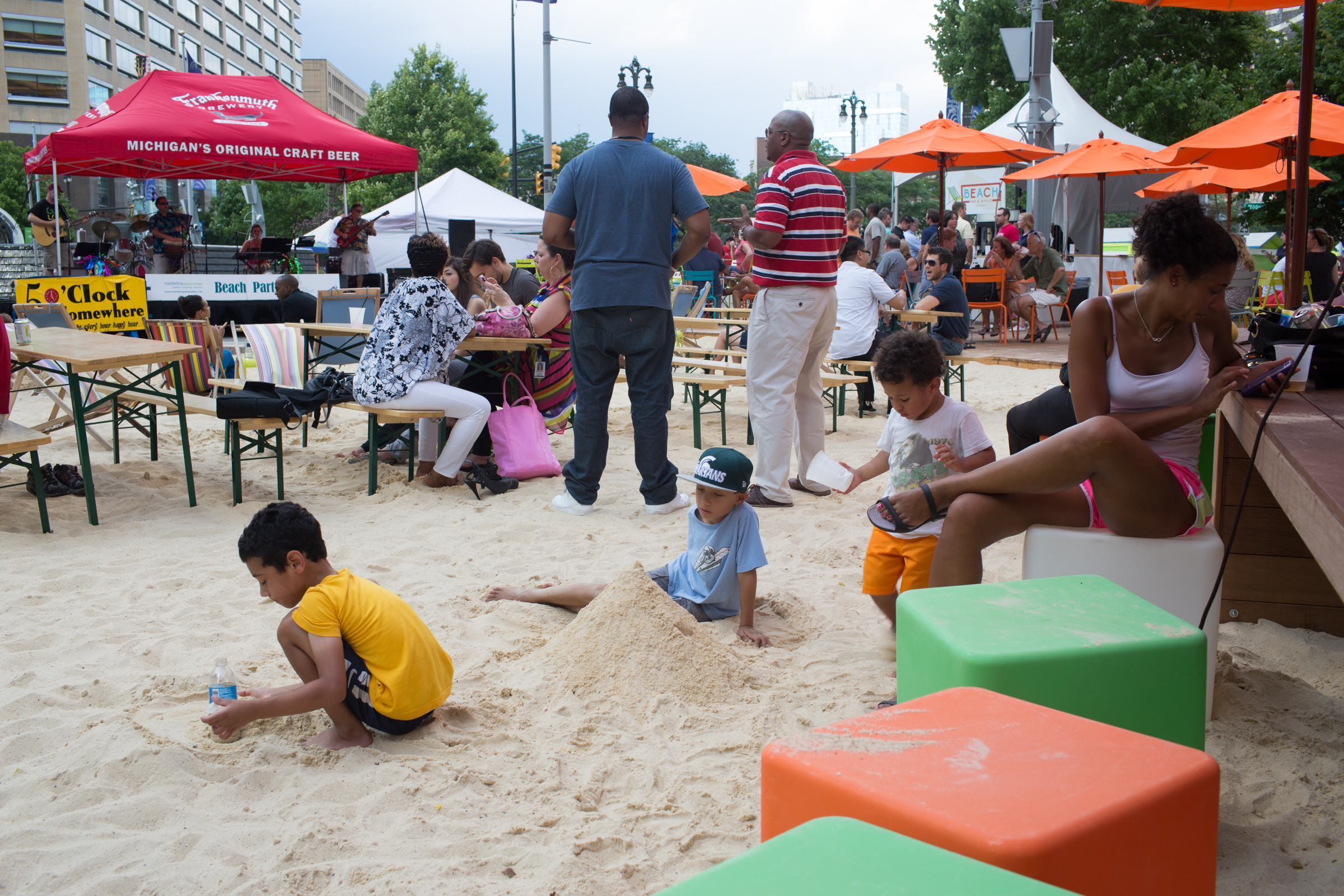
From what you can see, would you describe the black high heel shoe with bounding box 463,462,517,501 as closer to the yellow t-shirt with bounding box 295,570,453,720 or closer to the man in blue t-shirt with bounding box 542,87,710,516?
the man in blue t-shirt with bounding box 542,87,710,516

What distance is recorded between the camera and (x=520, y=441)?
6113 millimetres

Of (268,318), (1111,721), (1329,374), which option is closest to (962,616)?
(1111,721)

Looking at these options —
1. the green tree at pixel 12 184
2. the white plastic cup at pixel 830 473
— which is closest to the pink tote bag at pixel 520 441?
the white plastic cup at pixel 830 473

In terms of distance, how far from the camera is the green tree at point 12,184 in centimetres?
3838

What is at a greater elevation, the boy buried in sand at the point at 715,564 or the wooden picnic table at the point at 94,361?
the wooden picnic table at the point at 94,361

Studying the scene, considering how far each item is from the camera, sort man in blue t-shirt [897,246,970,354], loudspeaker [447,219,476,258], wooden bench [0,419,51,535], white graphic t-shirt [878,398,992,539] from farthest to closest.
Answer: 1. loudspeaker [447,219,476,258]
2. man in blue t-shirt [897,246,970,354]
3. wooden bench [0,419,51,535]
4. white graphic t-shirt [878,398,992,539]

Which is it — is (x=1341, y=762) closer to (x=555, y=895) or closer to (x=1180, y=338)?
(x=1180, y=338)

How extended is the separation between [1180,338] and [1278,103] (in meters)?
8.17

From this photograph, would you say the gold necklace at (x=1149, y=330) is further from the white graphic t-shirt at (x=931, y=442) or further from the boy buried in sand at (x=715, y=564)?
the boy buried in sand at (x=715, y=564)

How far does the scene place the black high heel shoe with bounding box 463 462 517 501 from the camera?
5785mm

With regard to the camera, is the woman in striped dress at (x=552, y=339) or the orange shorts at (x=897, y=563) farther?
the woman in striped dress at (x=552, y=339)

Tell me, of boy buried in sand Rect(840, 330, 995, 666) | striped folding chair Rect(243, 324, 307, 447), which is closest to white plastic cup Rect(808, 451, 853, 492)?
boy buried in sand Rect(840, 330, 995, 666)

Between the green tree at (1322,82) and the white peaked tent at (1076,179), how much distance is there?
95.4 inches

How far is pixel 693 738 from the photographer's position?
283cm
